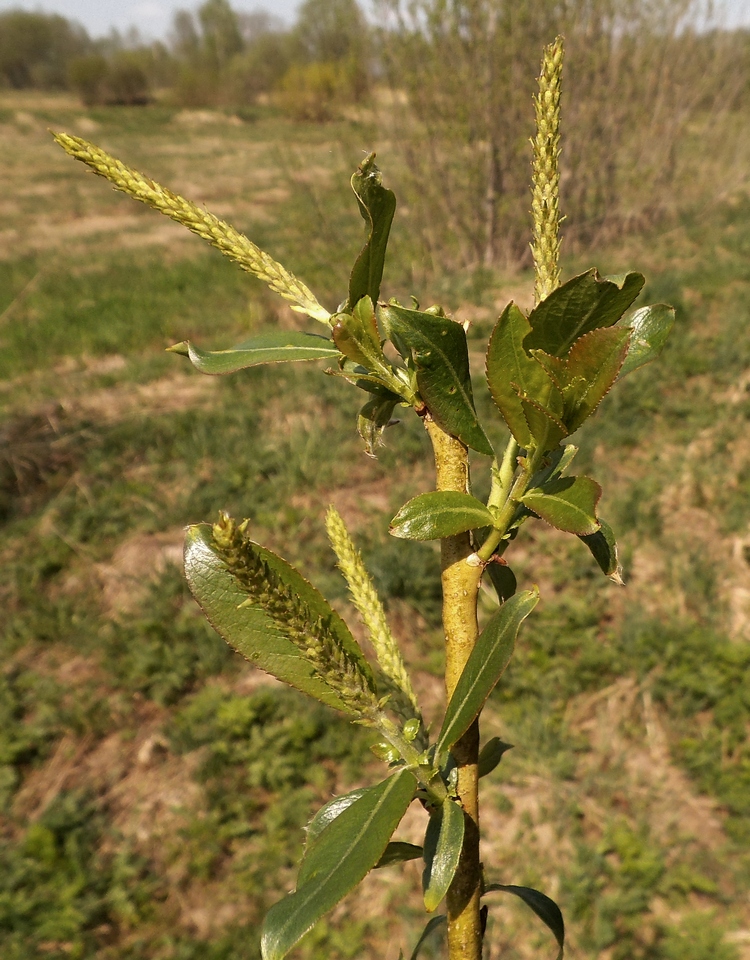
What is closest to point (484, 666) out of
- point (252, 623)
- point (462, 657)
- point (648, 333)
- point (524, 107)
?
point (462, 657)

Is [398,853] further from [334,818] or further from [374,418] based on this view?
[374,418]

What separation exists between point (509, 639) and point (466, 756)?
0.12 meters

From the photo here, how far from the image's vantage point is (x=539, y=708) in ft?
9.44

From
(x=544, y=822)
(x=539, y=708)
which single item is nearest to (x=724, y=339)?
(x=539, y=708)

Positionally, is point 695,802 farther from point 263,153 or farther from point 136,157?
point 263,153

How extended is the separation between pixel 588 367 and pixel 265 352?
242 mm

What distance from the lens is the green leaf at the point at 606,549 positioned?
18.0 inches

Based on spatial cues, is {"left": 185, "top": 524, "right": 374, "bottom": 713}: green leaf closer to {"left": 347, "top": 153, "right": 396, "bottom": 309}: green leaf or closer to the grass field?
{"left": 347, "top": 153, "right": 396, "bottom": 309}: green leaf

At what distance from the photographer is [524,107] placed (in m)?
6.50

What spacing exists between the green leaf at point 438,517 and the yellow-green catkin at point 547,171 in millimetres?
143

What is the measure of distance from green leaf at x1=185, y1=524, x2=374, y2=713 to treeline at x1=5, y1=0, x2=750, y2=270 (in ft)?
21.5

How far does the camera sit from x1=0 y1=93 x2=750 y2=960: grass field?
2.36m

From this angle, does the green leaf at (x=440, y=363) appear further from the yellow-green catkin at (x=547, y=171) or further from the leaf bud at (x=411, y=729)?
the leaf bud at (x=411, y=729)

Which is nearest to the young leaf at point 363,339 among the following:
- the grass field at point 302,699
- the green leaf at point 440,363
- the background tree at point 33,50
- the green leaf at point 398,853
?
the green leaf at point 440,363
